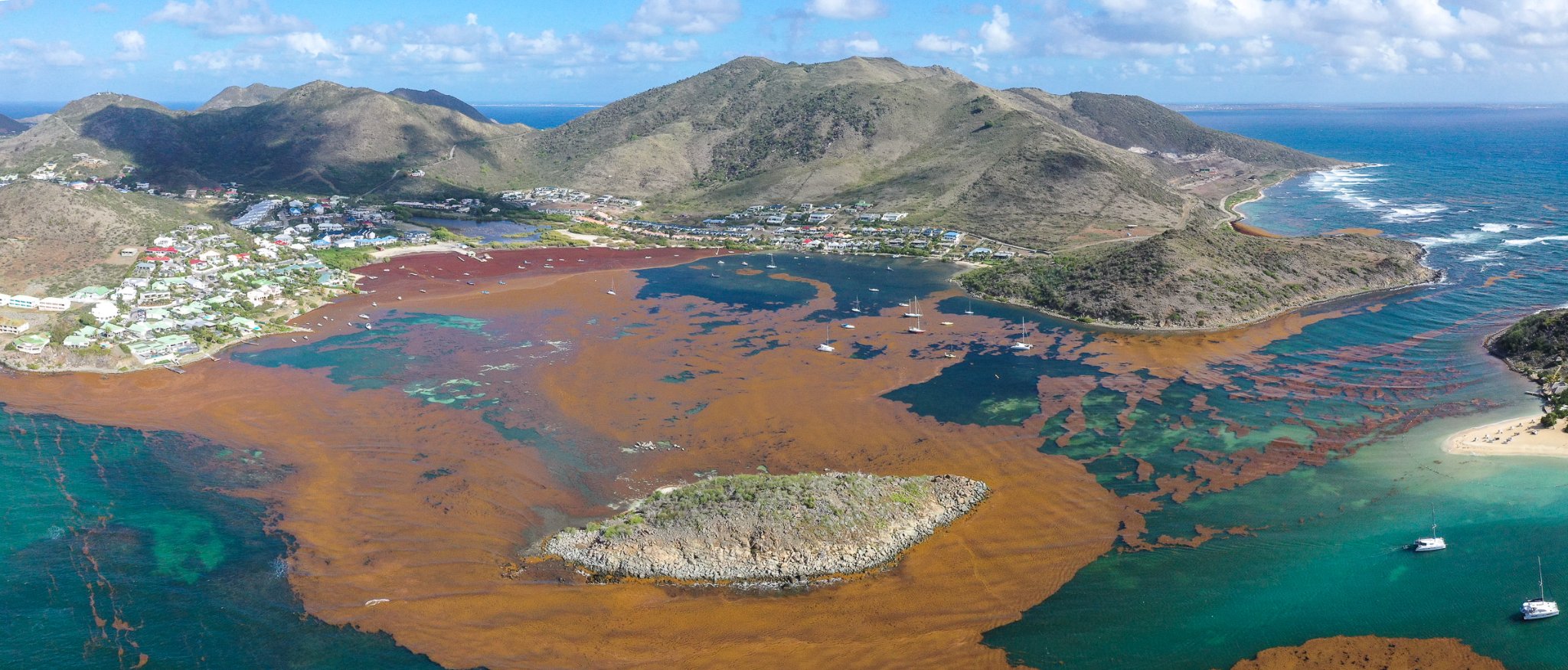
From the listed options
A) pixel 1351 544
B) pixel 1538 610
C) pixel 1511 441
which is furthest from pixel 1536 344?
pixel 1538 610

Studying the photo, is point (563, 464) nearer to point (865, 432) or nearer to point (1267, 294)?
point (865, 432)

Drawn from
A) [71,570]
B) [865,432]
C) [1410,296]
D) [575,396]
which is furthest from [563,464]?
[1410,296]

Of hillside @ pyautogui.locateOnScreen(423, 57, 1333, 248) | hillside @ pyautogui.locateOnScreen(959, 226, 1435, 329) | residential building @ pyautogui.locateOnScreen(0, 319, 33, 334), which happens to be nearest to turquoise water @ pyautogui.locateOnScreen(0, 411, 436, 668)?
residential building @ pyautogui.locateOnScreen(0, 319, 33, 334)

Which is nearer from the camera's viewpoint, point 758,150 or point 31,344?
point 31,344

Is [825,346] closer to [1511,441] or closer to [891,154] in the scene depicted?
[1511,441]

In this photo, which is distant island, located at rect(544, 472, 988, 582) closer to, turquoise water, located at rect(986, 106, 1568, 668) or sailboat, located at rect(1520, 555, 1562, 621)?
turquoise water, located at rect(986, 106, 1568, 668)
